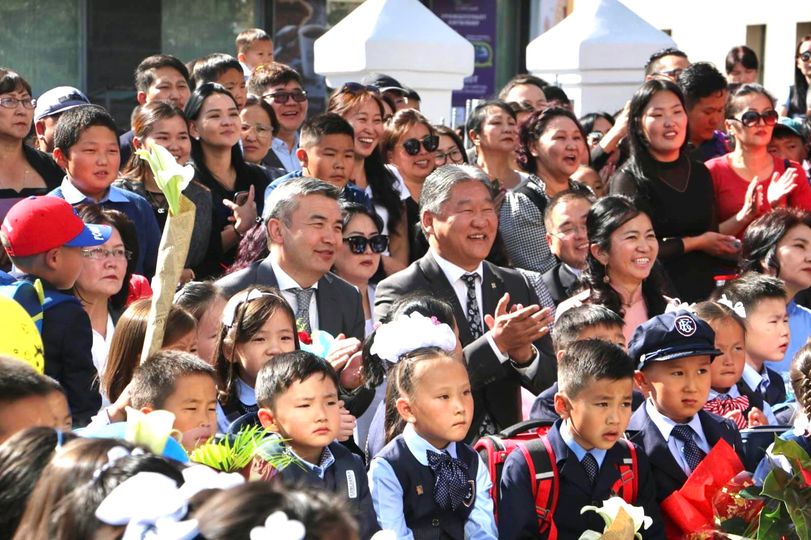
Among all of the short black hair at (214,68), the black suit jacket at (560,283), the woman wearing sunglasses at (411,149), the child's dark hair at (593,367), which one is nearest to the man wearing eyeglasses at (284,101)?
the short black hair at (214,68)

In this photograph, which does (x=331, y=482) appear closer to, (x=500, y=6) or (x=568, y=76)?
(x=568, y=76)

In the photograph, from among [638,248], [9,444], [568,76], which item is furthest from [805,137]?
[9,444]

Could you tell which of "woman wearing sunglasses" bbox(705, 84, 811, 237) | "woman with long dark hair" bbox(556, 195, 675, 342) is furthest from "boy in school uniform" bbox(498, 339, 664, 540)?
"woman wearing sunglasses" bbox(705, 84, 811, 237)

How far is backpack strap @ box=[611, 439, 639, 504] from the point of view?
4.67 meters

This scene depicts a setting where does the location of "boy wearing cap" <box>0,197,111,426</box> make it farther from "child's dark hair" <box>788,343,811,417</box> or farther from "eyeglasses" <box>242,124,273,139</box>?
"eyeglasses" <box>242,124,273,139</box>

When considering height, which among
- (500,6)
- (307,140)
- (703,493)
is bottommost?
(703,493)

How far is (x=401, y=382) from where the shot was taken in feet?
15.4

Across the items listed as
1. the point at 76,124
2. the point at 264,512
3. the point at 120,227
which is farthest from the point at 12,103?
the point at 264,512

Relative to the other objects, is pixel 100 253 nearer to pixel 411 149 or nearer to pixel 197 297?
pixel 197 297

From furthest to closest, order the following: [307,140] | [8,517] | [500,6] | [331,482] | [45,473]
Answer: [500,6] < [307,140] < [331,482] < [8,517] < [45,473]

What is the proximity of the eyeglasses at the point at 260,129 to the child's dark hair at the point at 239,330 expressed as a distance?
10.1 ft

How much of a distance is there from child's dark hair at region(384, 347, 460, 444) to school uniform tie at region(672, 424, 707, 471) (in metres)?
0.89

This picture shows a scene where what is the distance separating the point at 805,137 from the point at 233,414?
5.38 metres

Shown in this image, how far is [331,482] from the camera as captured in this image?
4309 millimetres
